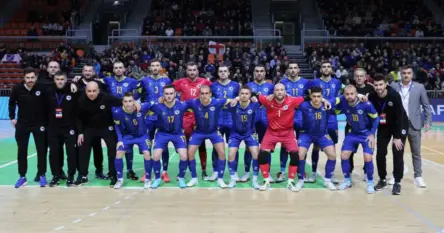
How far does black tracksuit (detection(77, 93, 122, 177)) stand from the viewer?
894cm

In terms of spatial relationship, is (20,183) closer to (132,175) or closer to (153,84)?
(132,175)

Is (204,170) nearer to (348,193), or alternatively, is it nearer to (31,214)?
(348,193)

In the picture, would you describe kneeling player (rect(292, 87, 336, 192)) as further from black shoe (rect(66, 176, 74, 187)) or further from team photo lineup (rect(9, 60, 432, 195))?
black shoe (rect(66, 176, 74, 187))

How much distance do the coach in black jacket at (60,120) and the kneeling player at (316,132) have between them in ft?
13.3

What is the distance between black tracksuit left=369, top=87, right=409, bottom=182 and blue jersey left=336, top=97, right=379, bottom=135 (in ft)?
0.51

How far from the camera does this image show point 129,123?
895cm

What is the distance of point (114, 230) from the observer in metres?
6.17

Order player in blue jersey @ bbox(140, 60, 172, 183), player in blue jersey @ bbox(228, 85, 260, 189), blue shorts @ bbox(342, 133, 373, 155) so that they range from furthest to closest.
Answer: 1. player in blue jersey @ bbox(140, 60, 172, 183)
2. player in blue jersey @ bbox(228, 85, 260, 189)
3. blue shorts @ bbox(342, 133, 373, 155)

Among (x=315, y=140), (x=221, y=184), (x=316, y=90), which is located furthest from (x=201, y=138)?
(x=316, y=90)

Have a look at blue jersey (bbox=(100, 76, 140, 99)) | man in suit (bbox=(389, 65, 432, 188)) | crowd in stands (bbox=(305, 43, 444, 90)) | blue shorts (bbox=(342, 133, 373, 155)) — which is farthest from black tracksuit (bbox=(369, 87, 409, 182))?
crowd in stands (bbox=(305, 43, 444, 90))

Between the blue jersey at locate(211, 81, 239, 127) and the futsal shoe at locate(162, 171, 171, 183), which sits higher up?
the blue jersey at locate(211, 81, 239, 127)

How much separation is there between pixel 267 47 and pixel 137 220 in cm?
1954

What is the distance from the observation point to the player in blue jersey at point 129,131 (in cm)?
884

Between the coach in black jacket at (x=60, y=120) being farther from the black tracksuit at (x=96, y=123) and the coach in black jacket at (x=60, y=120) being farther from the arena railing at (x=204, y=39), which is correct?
the arena railing at (x=204, y=39)
